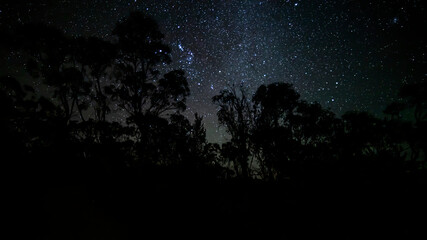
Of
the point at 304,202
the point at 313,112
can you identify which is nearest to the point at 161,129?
the point at 304,202

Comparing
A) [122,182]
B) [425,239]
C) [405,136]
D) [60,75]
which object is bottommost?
[425,239]

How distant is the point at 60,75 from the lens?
1363 cm

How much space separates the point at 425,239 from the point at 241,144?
1459 centimetres

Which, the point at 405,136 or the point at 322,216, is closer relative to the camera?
the point at 322,216

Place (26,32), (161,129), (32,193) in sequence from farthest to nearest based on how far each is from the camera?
1. (161,129)
2. (26,32)
3. (32,193)

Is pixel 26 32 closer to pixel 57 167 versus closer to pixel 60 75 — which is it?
pixel 60 75

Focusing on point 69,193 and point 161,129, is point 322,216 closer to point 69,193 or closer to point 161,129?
point 69,193

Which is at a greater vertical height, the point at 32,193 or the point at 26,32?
the point at 26,32

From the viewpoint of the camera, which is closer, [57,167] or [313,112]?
[57,167]

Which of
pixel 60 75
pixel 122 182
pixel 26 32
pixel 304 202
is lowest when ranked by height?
pixel 304 202

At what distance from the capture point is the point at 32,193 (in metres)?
6.26

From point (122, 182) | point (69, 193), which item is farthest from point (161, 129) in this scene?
point (69, 193)

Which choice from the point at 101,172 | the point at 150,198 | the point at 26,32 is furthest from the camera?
the point at 26,32

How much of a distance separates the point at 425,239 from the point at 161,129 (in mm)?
15968
